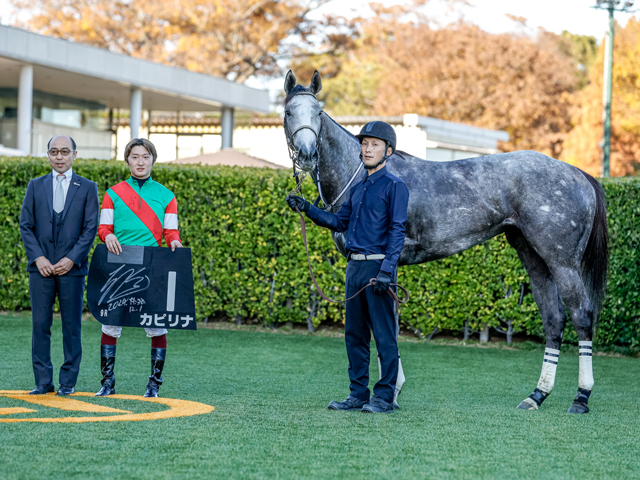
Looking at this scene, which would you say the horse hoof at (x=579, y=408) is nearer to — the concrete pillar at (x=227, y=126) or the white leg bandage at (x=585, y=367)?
the white leg bandage at (x=585, y=367)

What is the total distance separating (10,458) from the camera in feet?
11.9

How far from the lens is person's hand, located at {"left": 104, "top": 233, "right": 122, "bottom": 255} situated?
5336 millimetres

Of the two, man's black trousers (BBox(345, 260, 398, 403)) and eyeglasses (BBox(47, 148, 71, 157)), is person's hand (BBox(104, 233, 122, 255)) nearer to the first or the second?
eyeglasses (BBox(47, 148, 71, 157))

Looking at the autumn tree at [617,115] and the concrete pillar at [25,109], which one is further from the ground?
the autumn tree at [617,115]

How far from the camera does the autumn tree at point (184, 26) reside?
3462 centimetres

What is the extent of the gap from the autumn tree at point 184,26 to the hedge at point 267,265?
1005 inches

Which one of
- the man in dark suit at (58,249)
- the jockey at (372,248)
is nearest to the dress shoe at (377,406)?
the jockey at (372,248)

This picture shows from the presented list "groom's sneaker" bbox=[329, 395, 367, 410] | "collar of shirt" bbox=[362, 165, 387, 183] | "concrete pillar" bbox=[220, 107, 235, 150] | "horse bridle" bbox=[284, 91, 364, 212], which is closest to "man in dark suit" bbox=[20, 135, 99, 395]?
"horse bridle" bbox=[284, 91, 364, 212]

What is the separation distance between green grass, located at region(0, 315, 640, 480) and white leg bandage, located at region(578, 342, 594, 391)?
21cm

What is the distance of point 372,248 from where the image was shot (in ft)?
16.6

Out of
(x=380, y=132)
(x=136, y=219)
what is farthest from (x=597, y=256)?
(x=136, y=219)

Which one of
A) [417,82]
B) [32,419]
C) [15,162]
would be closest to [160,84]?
[15,162]

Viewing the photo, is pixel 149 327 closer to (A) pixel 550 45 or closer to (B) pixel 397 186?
(B) pixel 397 186

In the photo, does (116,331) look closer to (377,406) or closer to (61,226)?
(61,226)
